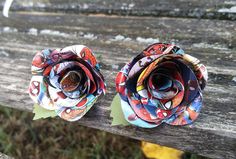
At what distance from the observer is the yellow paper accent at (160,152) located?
1447mm

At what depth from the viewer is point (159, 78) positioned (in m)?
0.86

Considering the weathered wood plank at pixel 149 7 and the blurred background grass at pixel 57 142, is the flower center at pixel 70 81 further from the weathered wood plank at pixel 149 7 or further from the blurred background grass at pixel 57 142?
the blurred background grass at pixel 57 142

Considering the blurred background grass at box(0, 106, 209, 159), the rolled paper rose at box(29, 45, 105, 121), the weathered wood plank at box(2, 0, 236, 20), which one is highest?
the weathered wood plank at box(2, 0, 236, 20)

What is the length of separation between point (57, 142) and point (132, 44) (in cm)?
76

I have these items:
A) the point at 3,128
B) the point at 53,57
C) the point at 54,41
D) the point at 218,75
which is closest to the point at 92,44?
the point at 54,41

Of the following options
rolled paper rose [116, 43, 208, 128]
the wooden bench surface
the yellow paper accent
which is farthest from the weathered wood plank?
the yellow paper accent

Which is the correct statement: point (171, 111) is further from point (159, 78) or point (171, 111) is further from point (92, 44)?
point (92, 44)

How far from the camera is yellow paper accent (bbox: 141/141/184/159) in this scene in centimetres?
145

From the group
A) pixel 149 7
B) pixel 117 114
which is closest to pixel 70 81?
pixel 117 114

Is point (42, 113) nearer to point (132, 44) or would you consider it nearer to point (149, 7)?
point (132, 44)

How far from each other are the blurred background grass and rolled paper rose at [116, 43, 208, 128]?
731mm

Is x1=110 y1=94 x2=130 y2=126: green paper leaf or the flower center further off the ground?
the flower center

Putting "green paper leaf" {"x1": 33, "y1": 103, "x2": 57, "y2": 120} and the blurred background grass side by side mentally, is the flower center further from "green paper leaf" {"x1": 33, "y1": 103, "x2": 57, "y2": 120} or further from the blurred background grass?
the blurred background grass

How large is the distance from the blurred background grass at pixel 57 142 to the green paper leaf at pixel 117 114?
71 cm
